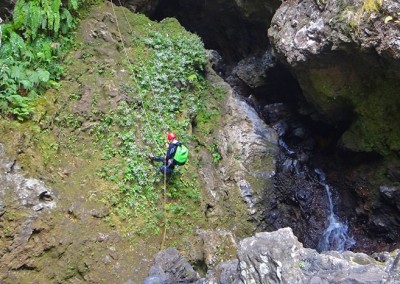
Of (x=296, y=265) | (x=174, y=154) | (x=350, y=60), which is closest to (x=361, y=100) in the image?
(x=350, y=60)

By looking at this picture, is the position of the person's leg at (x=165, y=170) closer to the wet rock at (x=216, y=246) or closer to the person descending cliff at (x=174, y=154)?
the person descending cliff at (x=174, y=154)

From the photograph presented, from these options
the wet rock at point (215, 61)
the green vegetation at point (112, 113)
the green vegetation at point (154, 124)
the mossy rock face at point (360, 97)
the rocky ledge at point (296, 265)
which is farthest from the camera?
the wet rock at point (215, 61)

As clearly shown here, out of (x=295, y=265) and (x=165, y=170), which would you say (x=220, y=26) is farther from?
(x=295, y=265)

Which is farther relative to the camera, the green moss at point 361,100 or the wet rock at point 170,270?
the green moss at point 361,100

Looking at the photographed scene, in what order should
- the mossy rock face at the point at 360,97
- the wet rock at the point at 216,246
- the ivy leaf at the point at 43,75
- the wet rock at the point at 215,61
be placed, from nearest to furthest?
1. the wet rock at the point at 216,246
2. the ivy leaf at the point at 43,75
3. the mossy rock face at the point at 360,97
4. the wet rock at the point at 215,61

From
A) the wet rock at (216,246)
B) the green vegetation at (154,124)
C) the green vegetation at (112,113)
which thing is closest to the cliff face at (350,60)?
the green vegetation at (154,124)

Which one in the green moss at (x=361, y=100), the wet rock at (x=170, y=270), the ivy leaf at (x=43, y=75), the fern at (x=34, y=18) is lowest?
the wet rock at (x=170, y=270)

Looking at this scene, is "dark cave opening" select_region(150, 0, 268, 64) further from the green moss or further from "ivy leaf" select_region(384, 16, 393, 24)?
"ivy leaf" select_region(384, 16, 393, 24)

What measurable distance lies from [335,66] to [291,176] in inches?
134

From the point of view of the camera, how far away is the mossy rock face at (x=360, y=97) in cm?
972

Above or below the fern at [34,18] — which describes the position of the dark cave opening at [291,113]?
above

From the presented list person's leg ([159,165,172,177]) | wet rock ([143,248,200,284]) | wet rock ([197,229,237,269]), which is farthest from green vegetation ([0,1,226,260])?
wet rock ([143,248,200,284])

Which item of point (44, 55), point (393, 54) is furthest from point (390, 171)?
point (44, 55)

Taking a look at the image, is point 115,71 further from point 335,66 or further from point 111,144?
point 335,66
